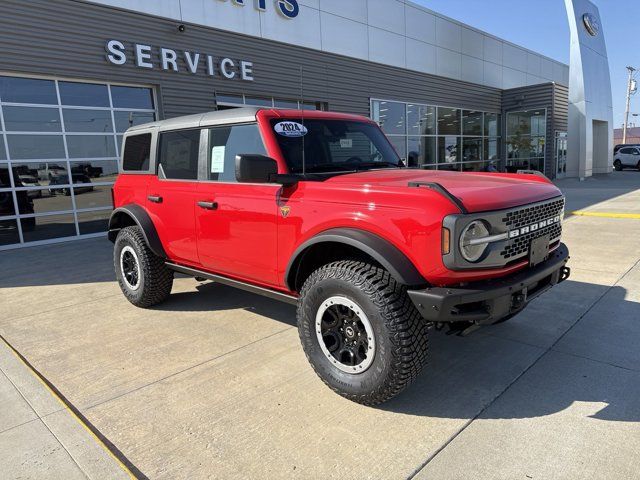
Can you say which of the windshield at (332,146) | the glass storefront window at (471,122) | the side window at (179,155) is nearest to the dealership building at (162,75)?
the windshield at (332,146)

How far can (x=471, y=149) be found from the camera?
878 inches

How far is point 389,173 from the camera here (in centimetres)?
367

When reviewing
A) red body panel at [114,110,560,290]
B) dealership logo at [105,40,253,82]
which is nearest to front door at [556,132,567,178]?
dealership logo at [105,40,253,82]

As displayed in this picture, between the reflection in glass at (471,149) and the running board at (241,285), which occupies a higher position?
the reflection in glass at (471,149)

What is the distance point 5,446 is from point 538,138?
26.1 metres

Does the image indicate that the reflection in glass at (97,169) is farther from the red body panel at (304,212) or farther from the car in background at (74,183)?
the red body panel at (304,212)

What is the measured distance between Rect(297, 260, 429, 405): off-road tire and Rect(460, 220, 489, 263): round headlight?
1.43 feet

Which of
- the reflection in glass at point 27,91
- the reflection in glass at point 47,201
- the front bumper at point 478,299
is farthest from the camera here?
the reflection in glass at point 47,201

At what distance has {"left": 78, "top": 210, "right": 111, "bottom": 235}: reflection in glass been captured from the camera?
1020 centimetres

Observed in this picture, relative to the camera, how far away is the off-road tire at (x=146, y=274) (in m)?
4.68

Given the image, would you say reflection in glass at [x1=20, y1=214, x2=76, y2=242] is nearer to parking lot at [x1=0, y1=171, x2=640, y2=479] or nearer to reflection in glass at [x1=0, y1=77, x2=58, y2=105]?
reflection in glass at [x1=0, y1=77, x2=58, y2=105]

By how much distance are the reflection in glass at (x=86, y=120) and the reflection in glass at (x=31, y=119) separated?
0.20m

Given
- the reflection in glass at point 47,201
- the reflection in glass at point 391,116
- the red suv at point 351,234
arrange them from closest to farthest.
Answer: the red suv at point 351,234, the reflection in glass at point 47,201, the reflection in glass at point 391,116

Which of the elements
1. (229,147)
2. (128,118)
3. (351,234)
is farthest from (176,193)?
(128,118)
